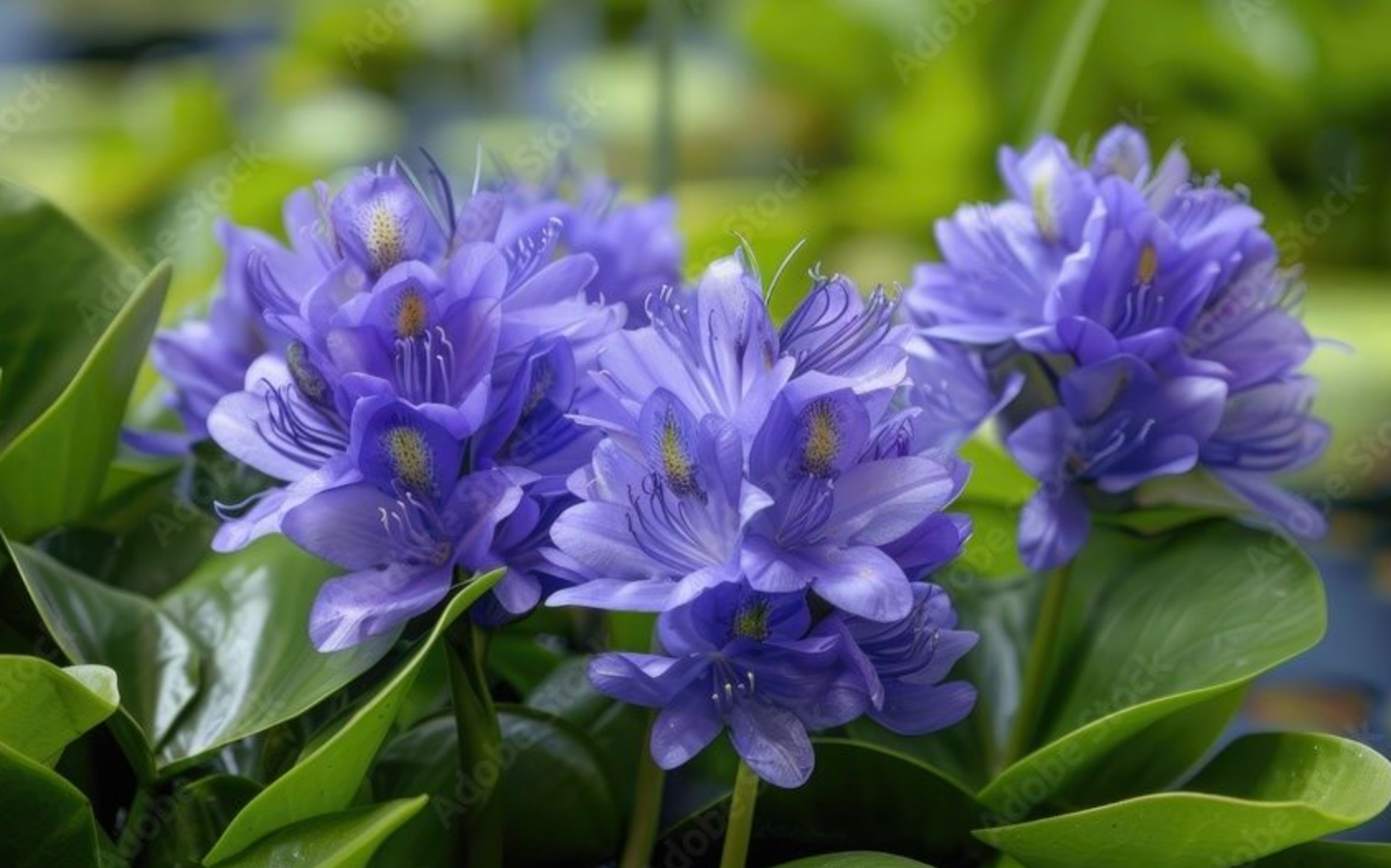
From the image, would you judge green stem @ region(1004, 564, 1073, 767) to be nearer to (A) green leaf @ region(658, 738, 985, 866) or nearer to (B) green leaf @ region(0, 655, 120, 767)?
(A) green leaf @ region(658, 738, 985, 866)

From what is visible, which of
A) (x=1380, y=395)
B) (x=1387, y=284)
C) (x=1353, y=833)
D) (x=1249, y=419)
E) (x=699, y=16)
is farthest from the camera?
(x=699, y=16)

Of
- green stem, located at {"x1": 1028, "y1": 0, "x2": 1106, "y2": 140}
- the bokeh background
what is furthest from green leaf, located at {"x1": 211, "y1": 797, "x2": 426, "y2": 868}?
the bokeh background

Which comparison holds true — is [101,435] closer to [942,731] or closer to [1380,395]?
[942,731]

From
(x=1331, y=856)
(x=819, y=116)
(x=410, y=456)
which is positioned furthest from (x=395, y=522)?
(x=819, y=116)

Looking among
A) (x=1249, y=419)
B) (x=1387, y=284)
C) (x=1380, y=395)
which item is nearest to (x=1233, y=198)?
(x=1249, y=419)

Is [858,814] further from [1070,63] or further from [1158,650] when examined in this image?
[1070,63]

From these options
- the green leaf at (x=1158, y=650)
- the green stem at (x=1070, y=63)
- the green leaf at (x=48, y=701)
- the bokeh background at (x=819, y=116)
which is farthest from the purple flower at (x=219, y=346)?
the bokeh background at (x=819, y=116)
